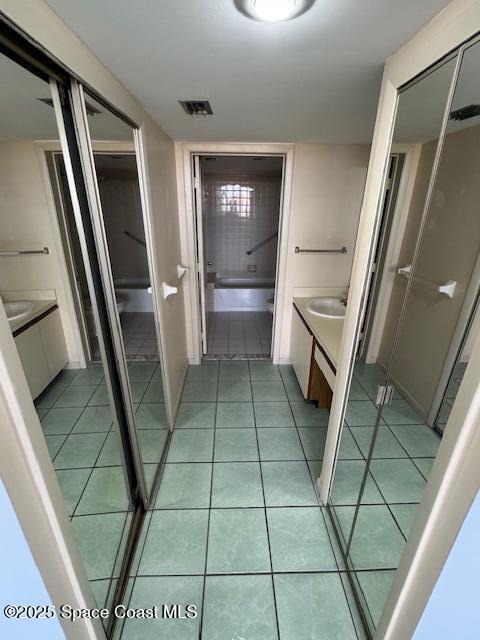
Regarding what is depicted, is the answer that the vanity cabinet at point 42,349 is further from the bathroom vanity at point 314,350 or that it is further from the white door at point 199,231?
the white door at point 199,231

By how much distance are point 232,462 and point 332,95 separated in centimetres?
213

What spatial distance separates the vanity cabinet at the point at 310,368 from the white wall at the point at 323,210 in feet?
1.39

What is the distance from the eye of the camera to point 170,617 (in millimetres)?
1234

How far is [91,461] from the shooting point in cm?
126

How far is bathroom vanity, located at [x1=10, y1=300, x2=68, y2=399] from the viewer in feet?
2.79

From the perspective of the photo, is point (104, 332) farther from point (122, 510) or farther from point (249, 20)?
point (249, 20)

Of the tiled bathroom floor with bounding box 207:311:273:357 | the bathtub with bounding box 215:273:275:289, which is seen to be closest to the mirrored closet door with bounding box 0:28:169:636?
the tiled bathroom floor with bounding box 207:311:273:357

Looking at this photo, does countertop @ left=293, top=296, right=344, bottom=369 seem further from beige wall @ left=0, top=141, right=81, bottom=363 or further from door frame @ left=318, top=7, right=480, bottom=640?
beige wall @ left=0, top=141, right=81, bottom=363

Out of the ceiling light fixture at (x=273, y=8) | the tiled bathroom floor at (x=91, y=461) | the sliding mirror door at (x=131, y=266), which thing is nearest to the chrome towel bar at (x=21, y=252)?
the sliding mirror door at (x=131, y=266)

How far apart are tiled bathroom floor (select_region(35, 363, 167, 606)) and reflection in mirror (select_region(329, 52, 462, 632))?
1136 millimetres

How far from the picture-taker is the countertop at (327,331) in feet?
5.90

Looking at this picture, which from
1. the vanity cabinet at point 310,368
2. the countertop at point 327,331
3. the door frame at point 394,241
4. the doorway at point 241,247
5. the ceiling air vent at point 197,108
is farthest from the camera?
the doorway at point 241,247

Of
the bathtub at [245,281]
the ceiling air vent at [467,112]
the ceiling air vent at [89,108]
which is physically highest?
the ceiling air vent at [89,108]

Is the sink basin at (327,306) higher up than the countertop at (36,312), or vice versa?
the countertop at (36,312)
